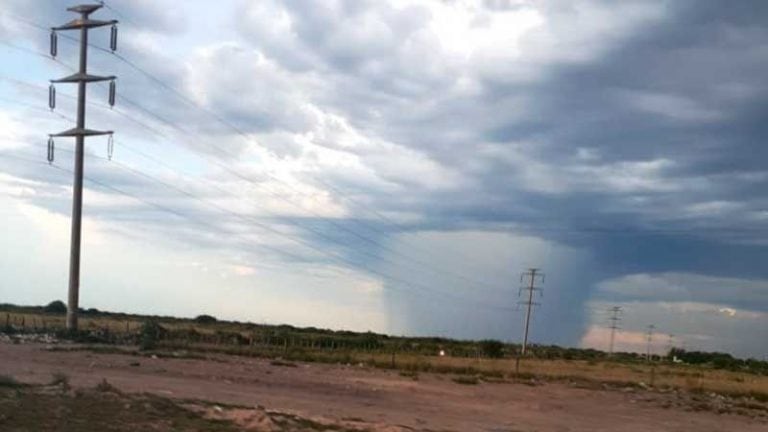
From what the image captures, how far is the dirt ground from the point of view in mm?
31797

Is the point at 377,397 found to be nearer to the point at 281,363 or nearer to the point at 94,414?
the point at 94,414

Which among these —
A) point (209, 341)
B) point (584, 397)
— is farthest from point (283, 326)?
point (584, 397)

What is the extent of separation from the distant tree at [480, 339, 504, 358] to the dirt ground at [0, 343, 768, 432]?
2183 inches

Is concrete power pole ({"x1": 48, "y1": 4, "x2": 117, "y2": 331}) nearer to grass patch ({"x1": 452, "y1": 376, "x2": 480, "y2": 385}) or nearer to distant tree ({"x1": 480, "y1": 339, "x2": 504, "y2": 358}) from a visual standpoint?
grass patch ({"x1": 452, "y1": 376, "x2": 480, "y2": 385})

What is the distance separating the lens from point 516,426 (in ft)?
113

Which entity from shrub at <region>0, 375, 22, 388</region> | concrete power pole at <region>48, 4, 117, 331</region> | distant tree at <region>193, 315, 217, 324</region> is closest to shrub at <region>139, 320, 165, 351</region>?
concrete power pole at <region>48, 4, 117, 331</region>

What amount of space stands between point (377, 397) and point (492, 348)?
3221 inches

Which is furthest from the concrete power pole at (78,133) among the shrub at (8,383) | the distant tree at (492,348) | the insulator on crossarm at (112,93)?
the distant tree at (492,348)

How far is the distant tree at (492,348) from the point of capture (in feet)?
388

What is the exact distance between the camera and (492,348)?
121438 millimetres

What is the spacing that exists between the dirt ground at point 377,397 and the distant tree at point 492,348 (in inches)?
2183

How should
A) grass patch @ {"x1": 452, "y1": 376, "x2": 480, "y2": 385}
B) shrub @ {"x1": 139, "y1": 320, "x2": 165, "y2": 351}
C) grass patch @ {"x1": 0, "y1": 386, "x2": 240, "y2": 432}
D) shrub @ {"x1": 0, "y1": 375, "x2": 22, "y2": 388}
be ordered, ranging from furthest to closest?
shrub @ {"x1": 139, "y1": 320, "x2": 165, "y2": 351} < grass patch @ {"x1": 452, "y1": 376, "x2": 480, "y2": 385} < shrub @ {"x1": 0, "y1": 375, "x2": 22, "y2": 388} < grass patch @ {"x1": 0, "y1": 386, "x2": 240, "y2": 432}

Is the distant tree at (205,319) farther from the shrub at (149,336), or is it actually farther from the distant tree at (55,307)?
the shrub at (149,336)

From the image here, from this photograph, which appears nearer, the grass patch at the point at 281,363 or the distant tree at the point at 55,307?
the grass patch at the point at 281,363
